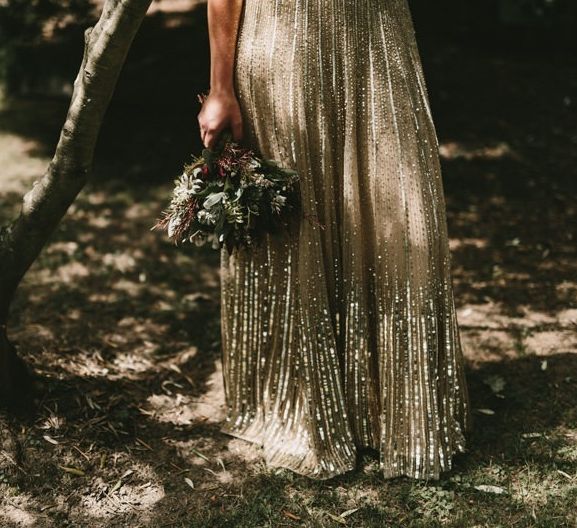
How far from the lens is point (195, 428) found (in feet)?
12.0

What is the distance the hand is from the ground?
146 centimetres

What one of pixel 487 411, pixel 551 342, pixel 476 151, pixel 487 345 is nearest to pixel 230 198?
pixel 487 411

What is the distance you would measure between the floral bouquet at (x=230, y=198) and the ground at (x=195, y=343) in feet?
3.51

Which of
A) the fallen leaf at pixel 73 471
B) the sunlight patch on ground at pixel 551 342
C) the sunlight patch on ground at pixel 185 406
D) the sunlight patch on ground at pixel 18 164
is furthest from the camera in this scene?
the sunlight patch on ground at pixel 18 164

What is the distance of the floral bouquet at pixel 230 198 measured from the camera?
293 centimetres

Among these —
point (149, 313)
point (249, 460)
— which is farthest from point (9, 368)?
point (149, 313)

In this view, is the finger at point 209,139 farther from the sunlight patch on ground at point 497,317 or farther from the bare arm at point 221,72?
the sunlight patch on ground at point 497,317

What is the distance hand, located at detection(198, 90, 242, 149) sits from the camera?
9.87 ft

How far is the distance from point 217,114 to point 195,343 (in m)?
1.83

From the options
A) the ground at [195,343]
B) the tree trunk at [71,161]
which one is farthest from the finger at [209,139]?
the ground at [195,343]

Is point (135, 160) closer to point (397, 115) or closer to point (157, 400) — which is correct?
point (157, 400)

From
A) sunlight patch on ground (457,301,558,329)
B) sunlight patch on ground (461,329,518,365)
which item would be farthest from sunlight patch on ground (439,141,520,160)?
sunlight patch on ground (461,329,518,365)

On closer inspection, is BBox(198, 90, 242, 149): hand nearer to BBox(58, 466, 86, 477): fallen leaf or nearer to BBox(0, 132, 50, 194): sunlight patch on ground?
BBox(58, 466, 86, 477): fallen leaf

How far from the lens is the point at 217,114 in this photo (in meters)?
3.01
